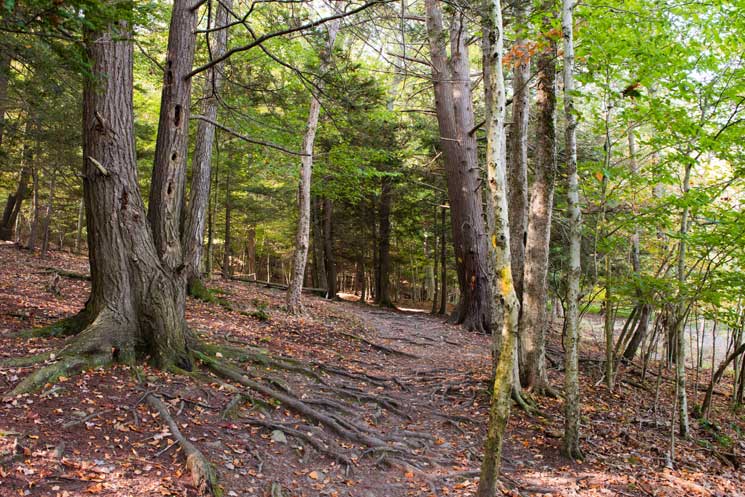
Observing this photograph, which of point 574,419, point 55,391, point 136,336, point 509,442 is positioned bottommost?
point 509,442

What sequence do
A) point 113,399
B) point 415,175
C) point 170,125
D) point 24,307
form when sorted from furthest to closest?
point 415,175 → point 24,307 → point 170,125 → point 113,399

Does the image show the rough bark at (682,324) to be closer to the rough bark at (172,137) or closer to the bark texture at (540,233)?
the bark texture at (540,233)

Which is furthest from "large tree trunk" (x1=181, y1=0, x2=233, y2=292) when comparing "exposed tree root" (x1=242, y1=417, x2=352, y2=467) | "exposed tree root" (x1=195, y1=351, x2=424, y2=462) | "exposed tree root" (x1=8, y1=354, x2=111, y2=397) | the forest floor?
"exposed tree root" (x1=242, y1=417, x2=352, y2=467)

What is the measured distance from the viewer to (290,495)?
415 centimetres

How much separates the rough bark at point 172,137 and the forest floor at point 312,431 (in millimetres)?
1676

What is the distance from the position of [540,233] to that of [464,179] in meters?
6.22

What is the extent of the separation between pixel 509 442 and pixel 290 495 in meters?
3.13

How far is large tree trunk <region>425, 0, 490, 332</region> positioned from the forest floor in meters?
4.15

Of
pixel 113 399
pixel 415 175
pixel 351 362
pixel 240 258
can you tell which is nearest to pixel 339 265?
pixel 240 258

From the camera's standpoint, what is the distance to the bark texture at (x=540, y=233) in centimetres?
698

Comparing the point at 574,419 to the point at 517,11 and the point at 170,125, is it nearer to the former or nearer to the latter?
the point at 170,125

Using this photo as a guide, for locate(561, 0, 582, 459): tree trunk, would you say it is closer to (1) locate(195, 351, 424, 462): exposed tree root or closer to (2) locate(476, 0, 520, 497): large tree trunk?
(2) locate(476, 0, 520, 497): large tree trunk

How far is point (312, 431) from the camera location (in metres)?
5.32

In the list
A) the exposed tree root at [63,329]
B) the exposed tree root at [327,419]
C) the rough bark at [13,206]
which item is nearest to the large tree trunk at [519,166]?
the exposed tree root at [327,419]
